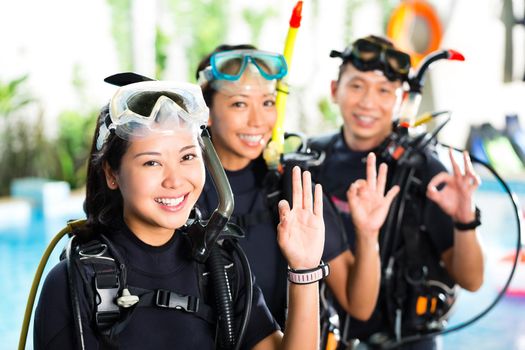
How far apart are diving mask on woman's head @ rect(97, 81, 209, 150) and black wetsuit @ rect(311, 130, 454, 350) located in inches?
38.5

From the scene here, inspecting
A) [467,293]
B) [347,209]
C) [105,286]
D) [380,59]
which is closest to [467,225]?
[347,209]

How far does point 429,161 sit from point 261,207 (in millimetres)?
794

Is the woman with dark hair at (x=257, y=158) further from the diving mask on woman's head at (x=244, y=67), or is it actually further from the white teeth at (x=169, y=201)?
the white teeth at (x=169, y=201)

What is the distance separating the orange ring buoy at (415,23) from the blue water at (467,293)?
2.67 m

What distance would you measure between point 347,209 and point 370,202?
35 cm

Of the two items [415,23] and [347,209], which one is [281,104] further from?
[415,23]

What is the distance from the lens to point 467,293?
6027 millimetres

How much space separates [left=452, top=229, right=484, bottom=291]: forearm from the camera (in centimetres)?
268

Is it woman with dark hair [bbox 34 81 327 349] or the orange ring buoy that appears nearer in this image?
woman with dark hair [bbox 34 81 327 349]

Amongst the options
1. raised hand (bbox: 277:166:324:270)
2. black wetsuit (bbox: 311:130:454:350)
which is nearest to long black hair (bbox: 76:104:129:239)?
raised hand (bbox: 277:166:324:270)

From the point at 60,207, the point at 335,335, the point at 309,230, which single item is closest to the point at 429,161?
the point at 335,335

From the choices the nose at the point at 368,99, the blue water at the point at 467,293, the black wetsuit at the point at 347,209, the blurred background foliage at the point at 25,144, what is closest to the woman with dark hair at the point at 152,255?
the black wetsuit at the point at 347,209

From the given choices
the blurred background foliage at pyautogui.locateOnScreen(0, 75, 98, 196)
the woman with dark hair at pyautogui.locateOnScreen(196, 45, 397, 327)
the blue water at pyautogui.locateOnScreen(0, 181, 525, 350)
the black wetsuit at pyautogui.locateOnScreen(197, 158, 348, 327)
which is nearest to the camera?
the black wetsuit at pyautogui.locateOnScreen(197, 158, 348, 327)

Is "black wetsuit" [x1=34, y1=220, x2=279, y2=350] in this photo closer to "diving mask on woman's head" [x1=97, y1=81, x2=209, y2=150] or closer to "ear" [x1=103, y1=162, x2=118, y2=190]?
"ear" [x1=103, y1=162, x2=118, y2=190]
